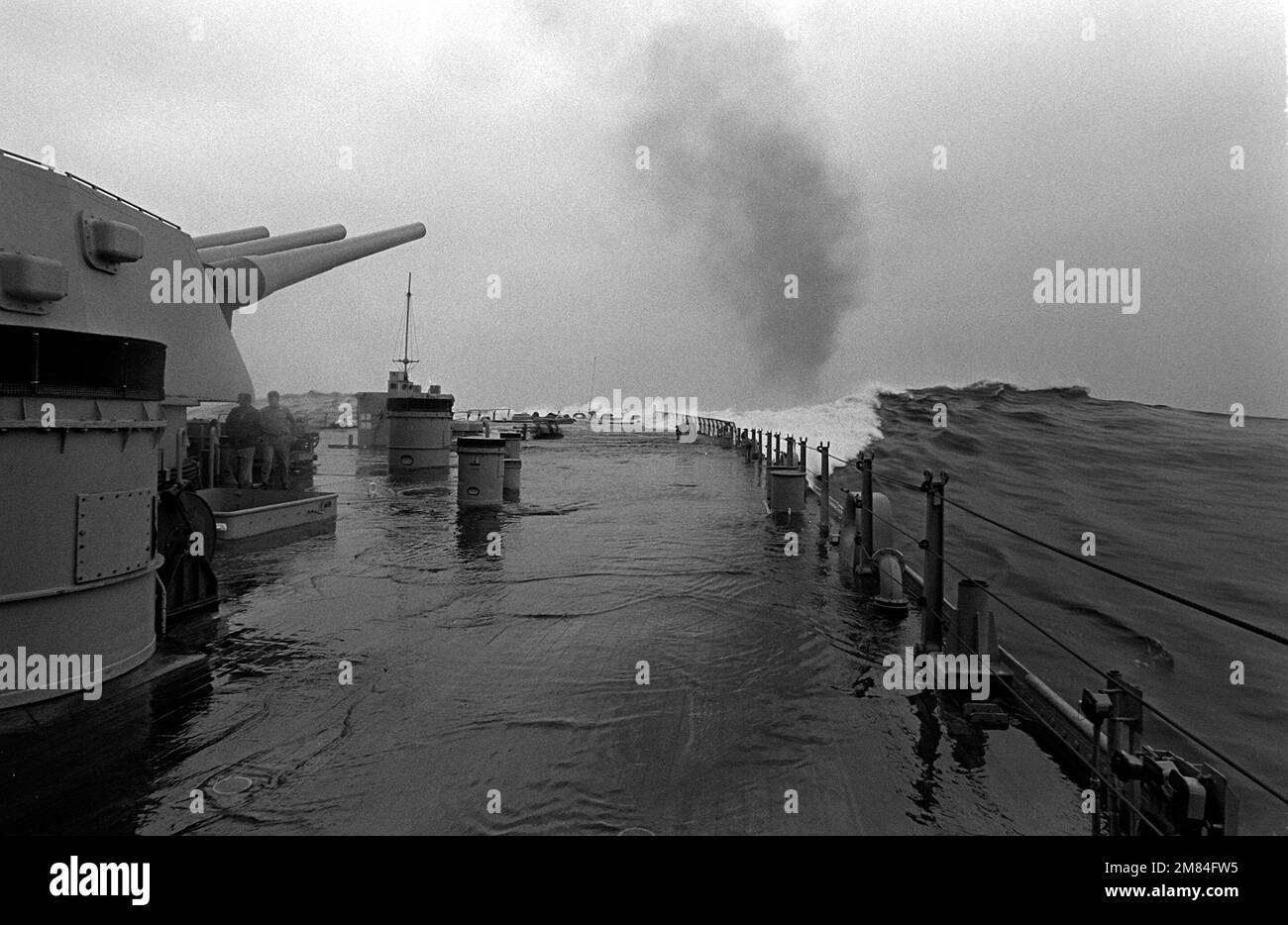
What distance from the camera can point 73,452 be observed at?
4.75m

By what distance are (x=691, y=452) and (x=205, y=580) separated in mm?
25779

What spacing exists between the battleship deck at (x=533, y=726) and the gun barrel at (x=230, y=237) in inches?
332

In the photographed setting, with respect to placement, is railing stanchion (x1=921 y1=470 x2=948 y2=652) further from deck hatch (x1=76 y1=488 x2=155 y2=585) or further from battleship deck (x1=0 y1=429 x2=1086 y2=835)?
deck hatch (x1=76 y1=488 x2=155 y2=585)

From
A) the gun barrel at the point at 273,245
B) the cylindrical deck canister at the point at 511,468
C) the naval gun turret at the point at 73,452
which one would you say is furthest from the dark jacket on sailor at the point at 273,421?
the naval gun turret at the point at 73,452

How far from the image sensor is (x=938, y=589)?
556 centimetres

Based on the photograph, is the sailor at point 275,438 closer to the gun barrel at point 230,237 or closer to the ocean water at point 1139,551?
the gun barrel at point 230,237

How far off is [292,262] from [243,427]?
391 cm

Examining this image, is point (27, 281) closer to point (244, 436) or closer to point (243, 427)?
point (243, 427)

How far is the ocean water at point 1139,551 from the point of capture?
820cm

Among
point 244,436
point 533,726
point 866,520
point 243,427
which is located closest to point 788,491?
point 866,520

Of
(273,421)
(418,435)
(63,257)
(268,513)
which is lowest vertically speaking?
(268,513)

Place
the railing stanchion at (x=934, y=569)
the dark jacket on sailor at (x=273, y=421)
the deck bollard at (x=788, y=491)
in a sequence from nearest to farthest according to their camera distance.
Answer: the railing stanchion at (x=934, y=569), the deck bollard at (x=788, y=491), the dark jacket on sailor at (x=273, y=421)

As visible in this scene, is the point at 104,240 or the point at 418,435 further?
the point at 418,435
